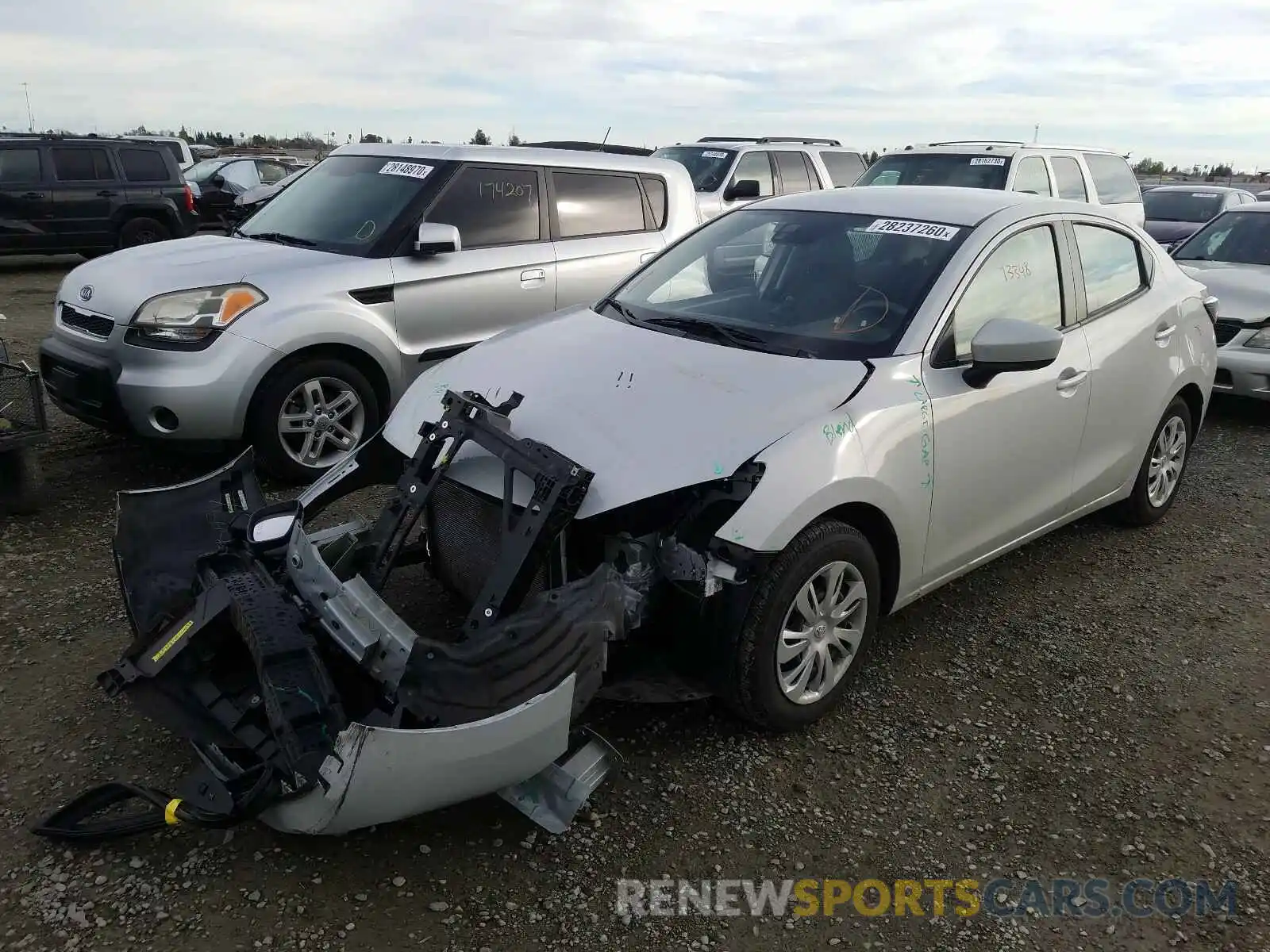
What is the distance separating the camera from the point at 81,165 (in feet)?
44.4

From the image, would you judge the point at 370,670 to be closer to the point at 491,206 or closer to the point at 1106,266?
the point at 1106,266

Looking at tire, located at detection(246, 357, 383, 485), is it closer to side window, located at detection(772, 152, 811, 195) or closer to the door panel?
the door panel

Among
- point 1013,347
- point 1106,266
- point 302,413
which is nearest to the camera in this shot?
point 1013,347

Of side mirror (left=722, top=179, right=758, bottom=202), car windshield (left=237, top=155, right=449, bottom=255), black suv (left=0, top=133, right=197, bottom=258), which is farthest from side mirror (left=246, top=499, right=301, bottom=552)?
black suv (left=0, top=133, right=197, bottom=258)

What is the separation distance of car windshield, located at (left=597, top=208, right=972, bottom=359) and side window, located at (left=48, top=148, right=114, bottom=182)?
40.5 feet

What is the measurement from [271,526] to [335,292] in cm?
254

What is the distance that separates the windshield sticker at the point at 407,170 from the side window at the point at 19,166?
392 inches

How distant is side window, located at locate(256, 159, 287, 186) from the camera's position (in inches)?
744

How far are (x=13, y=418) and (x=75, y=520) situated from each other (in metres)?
0.58

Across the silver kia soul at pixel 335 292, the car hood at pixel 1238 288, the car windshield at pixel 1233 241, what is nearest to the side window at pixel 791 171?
the car windshield at pixel 1233 241

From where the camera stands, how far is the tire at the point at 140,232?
45.3ft

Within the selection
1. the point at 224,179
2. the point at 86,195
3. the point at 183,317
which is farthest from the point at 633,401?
the point at 224,179

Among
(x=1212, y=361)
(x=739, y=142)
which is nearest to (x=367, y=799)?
(x=1212, y=361)

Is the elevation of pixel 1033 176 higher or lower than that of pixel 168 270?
higher
